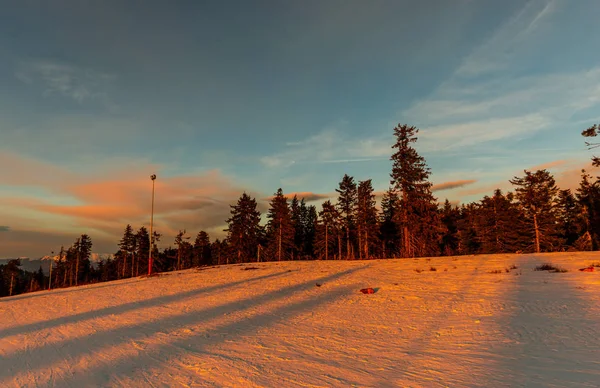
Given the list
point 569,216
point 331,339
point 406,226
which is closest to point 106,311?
point 331,339

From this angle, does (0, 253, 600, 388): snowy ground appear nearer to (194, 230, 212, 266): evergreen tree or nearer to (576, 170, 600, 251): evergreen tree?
(576, 170, 600, 251): evergreen tree

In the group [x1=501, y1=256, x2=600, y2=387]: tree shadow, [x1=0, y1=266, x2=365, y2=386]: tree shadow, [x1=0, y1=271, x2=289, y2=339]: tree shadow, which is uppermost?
[x1=501, y1=256, x2=600, y2=387]: tree shadow

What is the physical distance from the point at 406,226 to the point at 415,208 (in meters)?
2.73

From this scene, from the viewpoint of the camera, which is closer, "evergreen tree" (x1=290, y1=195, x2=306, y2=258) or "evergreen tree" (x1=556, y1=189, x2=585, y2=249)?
"evergreen tree" (x1=556, y1=189, x2=585, y2=249)

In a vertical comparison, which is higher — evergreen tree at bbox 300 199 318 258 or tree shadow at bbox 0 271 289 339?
evergreen tree at bbox 300 199 318 258

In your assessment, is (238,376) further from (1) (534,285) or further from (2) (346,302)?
(1) (534,285)

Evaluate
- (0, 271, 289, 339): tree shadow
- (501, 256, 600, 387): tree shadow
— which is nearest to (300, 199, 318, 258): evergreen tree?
(0, 271, 289, 339): tree shadow

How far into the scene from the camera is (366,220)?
57.3 m

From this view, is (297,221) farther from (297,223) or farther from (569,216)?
(569,216)

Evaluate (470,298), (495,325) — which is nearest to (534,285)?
(470,298)

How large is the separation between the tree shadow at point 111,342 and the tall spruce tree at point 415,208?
94.1 feet

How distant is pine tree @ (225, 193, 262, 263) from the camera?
196 ft

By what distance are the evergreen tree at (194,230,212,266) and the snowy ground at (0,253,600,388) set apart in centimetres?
8027

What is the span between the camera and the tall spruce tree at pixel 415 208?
3778cm
